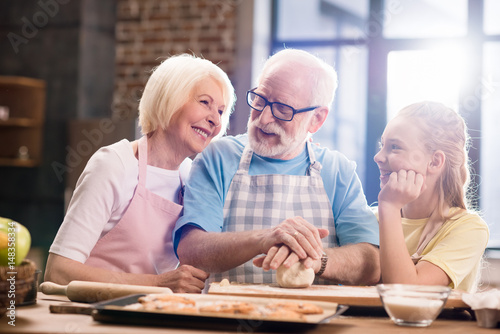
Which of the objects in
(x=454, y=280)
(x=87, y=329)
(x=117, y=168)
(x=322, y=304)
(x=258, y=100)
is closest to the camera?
(x=87, y=329)

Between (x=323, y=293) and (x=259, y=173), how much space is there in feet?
2.21

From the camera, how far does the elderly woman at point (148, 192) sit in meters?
1.71

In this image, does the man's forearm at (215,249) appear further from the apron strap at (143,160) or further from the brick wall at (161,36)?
the brick wall at (161,36)

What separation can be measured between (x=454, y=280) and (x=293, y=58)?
0.92 m

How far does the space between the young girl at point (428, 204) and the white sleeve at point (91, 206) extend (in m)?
0.79

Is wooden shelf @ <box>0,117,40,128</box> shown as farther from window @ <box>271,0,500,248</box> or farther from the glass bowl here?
the glass bowl

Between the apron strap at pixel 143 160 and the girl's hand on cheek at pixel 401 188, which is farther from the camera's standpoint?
the apron strap at pixel 143 160

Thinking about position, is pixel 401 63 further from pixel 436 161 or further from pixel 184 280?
pixel 184 280

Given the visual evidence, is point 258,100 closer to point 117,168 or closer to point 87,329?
point 117,168

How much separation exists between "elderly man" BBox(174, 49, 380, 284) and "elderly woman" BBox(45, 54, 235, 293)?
92 mm

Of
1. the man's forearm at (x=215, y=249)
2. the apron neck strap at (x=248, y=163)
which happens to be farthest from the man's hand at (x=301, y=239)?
the apron neck strap at (x=248, y=163)

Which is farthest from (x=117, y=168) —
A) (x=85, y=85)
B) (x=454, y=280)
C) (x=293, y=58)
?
(x=85, y=85)

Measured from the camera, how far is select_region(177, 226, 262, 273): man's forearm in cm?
168

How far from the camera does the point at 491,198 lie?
16.2 feet
